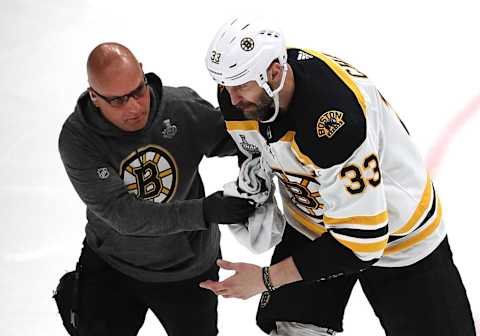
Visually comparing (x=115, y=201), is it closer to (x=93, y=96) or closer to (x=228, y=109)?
(x=93, y=96)

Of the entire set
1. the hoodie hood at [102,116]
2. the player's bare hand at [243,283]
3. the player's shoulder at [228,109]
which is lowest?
the player's bare hand at [243,283]

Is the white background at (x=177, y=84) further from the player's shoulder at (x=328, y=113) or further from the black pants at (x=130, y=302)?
the player's shoulder at (x=328, y=113)

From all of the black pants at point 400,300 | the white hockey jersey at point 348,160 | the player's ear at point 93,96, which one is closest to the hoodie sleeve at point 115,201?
the player's ear at point 93,96

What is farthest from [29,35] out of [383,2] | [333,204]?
[333,204]

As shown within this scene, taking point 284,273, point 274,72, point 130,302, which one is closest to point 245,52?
point 274,72

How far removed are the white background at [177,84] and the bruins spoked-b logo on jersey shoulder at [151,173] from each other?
2.73 feet

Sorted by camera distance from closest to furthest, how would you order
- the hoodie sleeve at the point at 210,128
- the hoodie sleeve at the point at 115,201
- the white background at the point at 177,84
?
1. the hoodie sleeve at the point at 115,201
2. the hoodie sleeve at the point at 210,128
3. the white background at the point at 177,84

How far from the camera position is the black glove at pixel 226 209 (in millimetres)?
2345

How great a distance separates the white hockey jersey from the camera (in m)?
2.05

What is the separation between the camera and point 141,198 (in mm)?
2504

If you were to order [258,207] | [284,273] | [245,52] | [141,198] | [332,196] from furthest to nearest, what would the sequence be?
[141,198], [258,207], [284,273], [332,196], [245,52]

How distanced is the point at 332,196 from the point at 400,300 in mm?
508

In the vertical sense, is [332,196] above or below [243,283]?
above

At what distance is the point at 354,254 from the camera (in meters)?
2.19
